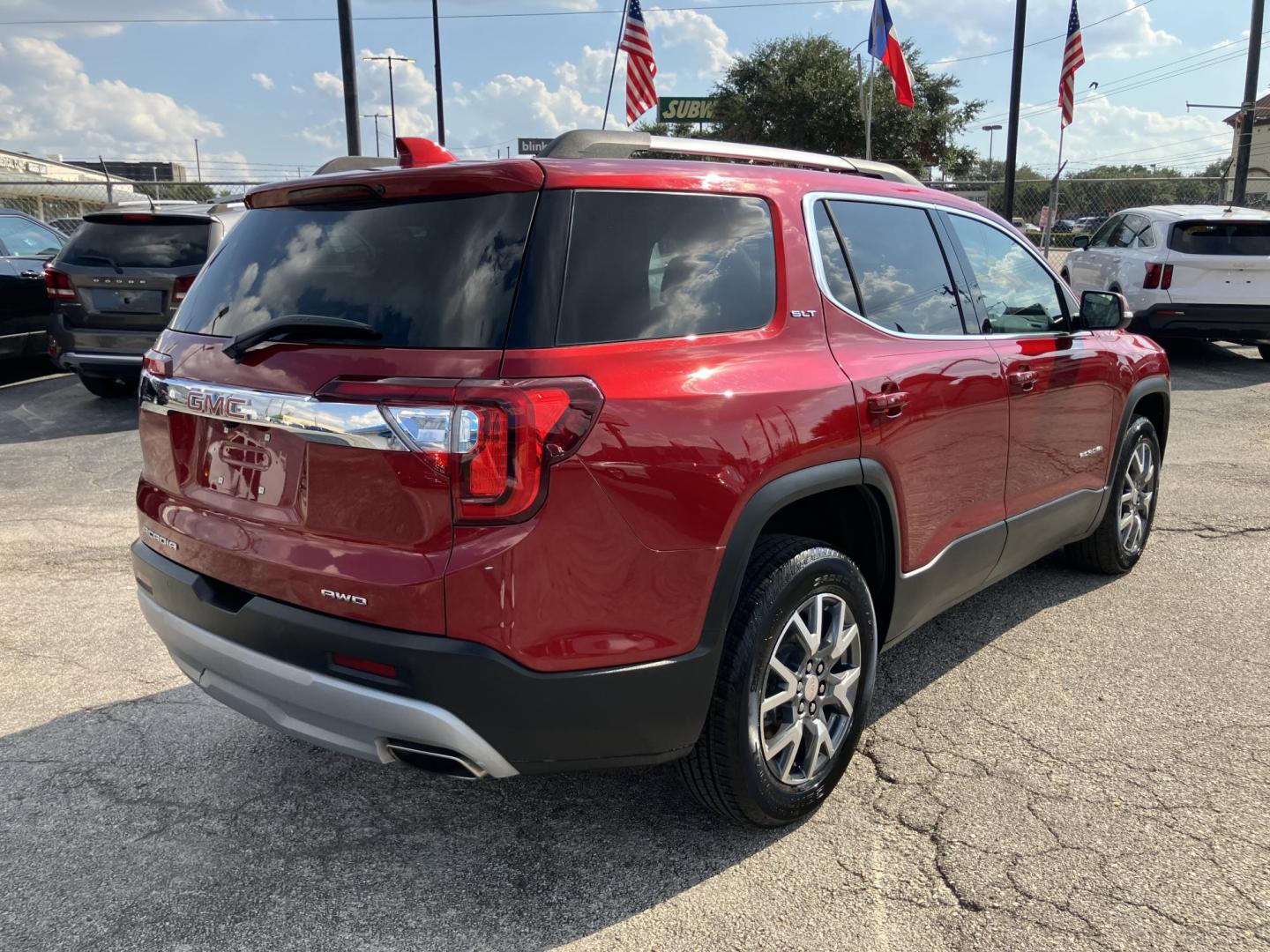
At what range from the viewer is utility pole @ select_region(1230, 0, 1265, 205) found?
67.6 feet

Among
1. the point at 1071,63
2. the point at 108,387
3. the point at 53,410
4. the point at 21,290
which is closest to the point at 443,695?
the point at 53,410

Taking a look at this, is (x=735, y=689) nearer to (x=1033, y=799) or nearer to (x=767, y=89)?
(x=1033, y=799)

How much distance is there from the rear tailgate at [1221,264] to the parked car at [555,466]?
930cm

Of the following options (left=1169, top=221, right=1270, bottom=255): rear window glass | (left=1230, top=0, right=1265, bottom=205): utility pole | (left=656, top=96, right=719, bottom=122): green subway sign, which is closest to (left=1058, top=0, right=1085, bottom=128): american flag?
(left=1230, top=0, right=1265, bottom=205): utility pole

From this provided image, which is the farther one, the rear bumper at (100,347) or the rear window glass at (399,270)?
the rear bumper at (100,347)

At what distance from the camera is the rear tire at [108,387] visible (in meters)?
9.41

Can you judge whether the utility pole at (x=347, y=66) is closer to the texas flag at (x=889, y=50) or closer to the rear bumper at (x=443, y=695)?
the texas flag at (x=889, y=50)

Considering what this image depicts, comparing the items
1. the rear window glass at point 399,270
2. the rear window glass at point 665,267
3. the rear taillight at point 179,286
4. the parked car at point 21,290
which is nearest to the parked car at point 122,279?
the rear taillight at point 179,286

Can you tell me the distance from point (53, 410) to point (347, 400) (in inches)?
328

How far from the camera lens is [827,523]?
10.1 ft

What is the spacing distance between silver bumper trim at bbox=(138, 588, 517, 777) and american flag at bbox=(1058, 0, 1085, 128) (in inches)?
759

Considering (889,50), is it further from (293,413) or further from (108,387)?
(293,413)

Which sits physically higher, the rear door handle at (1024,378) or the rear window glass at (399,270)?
the rear window glass at (399,270)

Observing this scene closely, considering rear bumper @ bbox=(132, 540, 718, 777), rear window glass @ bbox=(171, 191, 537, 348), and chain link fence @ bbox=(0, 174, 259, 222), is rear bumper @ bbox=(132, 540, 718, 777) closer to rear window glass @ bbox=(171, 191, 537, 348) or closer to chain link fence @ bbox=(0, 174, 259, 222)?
rear window glass @ bbox=(171, 191, 537, 348)
